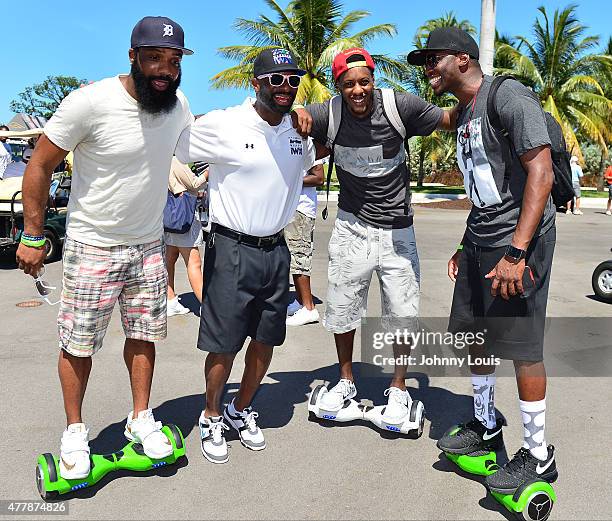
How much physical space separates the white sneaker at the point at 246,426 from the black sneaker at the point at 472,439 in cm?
100

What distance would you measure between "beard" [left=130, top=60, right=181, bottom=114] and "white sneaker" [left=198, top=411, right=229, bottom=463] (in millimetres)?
1674

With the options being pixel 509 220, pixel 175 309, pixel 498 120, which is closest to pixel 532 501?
pixel 509 220

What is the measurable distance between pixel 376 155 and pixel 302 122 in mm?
492

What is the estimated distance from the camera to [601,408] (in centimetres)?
394

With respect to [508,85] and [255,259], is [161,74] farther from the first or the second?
[508,85]

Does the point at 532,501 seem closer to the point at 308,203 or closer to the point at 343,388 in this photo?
the point at 343,388

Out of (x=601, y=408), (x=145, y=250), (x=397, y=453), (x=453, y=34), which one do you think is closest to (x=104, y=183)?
(x=145, y=250)

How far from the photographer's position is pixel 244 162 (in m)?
3.06

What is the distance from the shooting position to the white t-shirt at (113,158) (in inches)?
106

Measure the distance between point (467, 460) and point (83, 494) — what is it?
1.93 m

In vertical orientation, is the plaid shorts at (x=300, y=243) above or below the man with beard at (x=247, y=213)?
below

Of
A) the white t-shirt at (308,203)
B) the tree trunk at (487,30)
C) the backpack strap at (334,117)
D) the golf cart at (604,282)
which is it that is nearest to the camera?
the backpack strap at (334,117)

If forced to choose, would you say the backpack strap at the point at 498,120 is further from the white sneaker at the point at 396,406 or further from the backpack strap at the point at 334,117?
the white sneaker at the point at 396,406

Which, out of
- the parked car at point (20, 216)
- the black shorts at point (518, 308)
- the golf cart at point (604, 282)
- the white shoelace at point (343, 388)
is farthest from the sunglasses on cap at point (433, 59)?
the parked car at point (20, 216)
